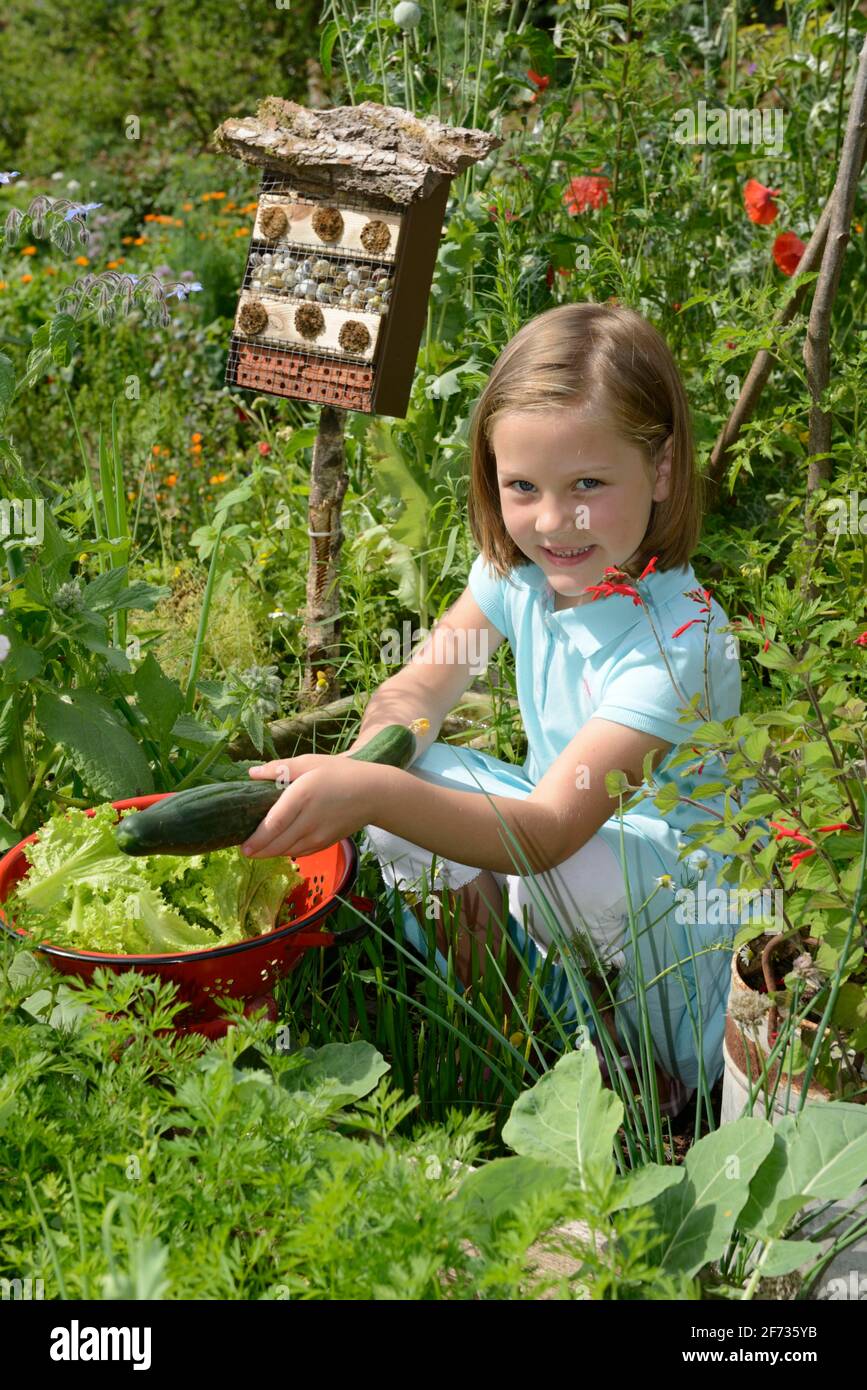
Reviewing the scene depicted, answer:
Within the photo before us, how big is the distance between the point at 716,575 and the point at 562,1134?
89.1 inches

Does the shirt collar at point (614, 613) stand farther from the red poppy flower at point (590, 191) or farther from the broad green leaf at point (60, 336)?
the red poppy flower at point (590, 191)

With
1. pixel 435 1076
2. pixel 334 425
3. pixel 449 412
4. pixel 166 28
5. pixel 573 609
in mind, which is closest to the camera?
pixel 435 1076

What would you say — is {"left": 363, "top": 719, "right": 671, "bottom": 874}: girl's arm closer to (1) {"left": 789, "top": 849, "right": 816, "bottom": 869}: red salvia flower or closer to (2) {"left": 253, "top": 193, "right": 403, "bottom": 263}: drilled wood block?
(1) {"left": 789, "top": 849, "right": 816, "bottom": 869}: red salvia flower

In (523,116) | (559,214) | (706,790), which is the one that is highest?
(523,116)

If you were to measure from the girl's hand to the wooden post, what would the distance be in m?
1.15

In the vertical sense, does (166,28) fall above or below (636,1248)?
above

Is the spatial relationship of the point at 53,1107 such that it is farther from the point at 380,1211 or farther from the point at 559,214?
the point at 559,214

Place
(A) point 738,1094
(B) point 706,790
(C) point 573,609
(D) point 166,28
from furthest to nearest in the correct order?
(D) point 166,28
(C) point 573,609
(A) point 738,1094
(B) point 706,790

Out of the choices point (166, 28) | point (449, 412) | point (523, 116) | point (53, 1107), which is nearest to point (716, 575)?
point (449, 412)

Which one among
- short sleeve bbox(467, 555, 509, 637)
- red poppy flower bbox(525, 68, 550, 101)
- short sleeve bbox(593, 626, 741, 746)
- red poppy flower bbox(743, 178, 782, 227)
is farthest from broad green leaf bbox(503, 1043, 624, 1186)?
red poppy flower bbox(525, 68, 550, 101)

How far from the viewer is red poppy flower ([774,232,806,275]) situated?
10.7 feet

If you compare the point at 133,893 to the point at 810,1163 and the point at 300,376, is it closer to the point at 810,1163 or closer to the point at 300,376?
the point at 810,1163

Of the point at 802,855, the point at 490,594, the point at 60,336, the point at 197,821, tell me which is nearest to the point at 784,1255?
the point at 802,855

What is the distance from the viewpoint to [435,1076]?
2.09m
